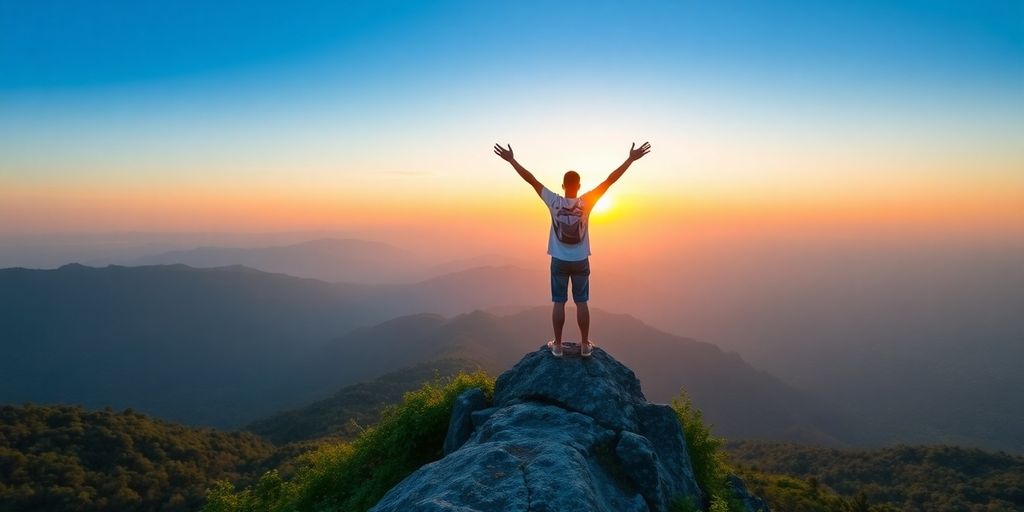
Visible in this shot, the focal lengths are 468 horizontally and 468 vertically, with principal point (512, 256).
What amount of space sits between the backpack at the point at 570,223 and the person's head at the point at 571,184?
12.6 inches

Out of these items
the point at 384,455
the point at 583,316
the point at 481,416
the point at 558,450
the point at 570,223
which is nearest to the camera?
the point at 558,450

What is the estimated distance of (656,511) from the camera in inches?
353

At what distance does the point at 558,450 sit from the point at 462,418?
15.8 feet

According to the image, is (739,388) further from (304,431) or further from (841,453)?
(304,431)

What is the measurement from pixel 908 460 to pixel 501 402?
3674 inches

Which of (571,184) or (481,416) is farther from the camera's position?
(481,416)

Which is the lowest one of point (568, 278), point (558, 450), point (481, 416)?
point (481, 416)

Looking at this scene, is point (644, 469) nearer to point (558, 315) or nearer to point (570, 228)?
point (558, 315)

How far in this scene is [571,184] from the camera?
1115cm

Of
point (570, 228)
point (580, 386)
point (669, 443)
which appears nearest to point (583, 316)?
point (580, 386)

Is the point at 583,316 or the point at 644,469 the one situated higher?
the point at 583,316

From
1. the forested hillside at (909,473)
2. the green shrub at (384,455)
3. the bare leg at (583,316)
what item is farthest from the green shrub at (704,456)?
the forested hillside at (909,473)

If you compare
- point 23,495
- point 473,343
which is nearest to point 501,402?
point 23,495

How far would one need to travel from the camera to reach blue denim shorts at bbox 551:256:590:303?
11.5 meters
